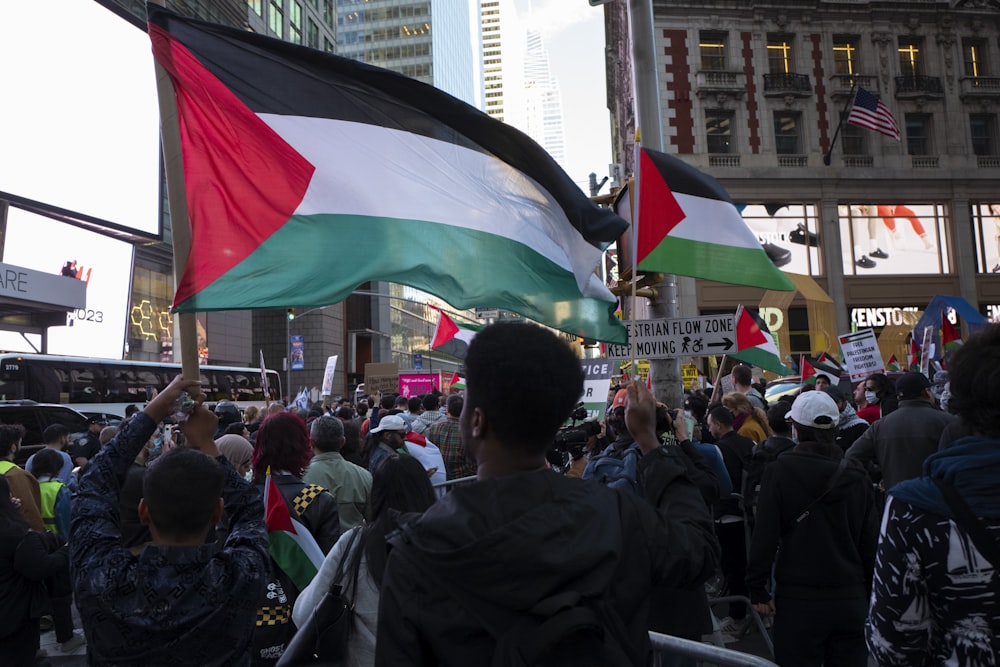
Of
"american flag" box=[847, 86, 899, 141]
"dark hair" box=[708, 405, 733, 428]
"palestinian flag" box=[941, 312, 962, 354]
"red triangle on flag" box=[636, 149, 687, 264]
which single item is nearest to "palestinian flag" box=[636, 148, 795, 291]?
"red triangle on flag" box=[636, 149, 687, 264]

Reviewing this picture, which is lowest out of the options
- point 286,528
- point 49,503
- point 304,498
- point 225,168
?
point 49,503

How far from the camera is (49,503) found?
7.17 metres

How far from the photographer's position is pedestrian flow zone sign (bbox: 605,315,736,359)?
6.73 m

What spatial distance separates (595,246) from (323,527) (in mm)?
2939

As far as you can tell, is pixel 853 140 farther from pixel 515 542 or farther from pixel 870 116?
pixel 515 542

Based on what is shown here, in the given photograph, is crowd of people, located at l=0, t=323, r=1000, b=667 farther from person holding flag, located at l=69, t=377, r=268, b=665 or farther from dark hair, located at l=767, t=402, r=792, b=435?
dark hair, located at l=767, t=402, r=792, b=435

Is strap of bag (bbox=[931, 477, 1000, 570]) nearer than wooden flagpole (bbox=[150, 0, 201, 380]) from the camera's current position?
Yes


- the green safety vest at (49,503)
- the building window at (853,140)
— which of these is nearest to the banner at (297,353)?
the building window at (853,140)

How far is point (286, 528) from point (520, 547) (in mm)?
2666

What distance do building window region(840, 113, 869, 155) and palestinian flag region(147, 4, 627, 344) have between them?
110ft

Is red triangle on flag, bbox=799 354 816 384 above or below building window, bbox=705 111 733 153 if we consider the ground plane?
below

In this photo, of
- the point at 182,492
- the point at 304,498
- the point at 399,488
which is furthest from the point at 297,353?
the point at 182,492

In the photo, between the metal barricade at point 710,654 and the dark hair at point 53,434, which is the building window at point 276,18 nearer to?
the dark hair at point 53,434

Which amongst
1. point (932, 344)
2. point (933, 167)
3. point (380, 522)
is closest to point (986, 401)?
point (380, 522)
